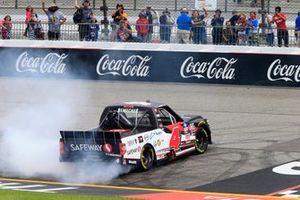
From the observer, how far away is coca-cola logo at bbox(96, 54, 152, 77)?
2941 cm

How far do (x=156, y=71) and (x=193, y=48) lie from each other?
5.04ft

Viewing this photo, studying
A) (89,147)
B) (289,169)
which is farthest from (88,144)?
(289,169)

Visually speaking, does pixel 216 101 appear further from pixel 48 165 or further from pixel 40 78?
pixel 48 165

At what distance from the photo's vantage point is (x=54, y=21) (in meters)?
30.2

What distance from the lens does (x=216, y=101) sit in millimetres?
25953

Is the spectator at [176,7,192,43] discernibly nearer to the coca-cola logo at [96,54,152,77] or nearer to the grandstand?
the coca-cola logo at [96,54,152,77]

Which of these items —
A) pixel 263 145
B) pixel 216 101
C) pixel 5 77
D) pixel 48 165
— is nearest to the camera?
pixel 48 165

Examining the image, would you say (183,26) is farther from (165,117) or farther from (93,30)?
(165,117)

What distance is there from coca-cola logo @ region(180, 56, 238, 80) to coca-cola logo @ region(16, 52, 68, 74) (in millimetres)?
4294

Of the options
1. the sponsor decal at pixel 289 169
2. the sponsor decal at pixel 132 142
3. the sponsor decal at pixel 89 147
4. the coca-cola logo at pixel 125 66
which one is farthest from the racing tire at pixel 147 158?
the coca-cola logo at pixel 125 66

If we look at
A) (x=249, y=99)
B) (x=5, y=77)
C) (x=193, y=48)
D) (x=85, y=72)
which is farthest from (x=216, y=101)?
(x=5, y=77)

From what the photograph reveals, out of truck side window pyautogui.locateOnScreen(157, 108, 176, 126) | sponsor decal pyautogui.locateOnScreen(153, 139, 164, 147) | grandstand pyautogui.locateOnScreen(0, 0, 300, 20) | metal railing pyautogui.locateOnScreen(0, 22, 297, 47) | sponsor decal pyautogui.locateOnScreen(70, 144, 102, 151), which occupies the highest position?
grandstand pyautogui.locateOnScreen(0, 0, 300, 20)

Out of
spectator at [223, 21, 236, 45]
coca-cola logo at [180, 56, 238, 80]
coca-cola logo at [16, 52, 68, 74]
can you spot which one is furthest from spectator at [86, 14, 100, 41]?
spectator at [223, 21, 236, 45]

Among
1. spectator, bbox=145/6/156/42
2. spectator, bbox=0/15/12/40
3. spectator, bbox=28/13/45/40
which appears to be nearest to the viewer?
spectator, bbox=145/6/156/42
